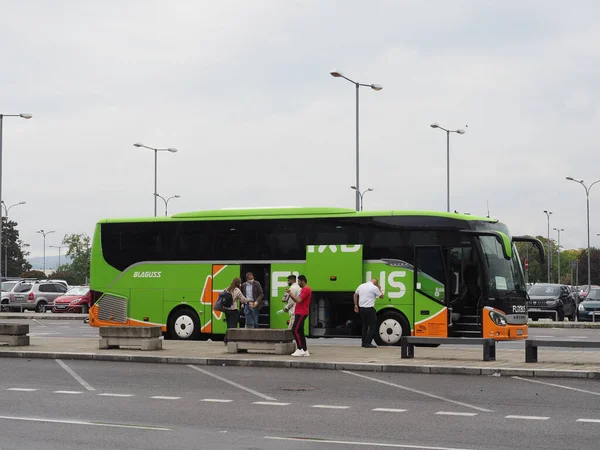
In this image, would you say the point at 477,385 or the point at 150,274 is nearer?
the point at 477,385

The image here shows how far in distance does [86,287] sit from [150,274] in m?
30.3

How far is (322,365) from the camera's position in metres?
19.2

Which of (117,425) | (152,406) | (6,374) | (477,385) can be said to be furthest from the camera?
(6,374)

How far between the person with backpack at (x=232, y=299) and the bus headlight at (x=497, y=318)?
5830 millimetres

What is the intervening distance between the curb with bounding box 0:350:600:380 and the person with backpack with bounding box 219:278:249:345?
3.57 meters

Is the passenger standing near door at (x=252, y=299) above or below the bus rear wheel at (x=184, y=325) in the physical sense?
above

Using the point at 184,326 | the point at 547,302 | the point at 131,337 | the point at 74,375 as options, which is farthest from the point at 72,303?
the point at 74,375

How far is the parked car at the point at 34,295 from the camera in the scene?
2245 inches

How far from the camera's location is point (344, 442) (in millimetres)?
10133

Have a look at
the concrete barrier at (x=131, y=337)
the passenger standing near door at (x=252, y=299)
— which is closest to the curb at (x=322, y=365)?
the concrete barrier at (x=131, y=337)

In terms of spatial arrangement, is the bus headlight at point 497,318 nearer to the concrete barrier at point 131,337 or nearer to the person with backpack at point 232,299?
the person with backpack at point 232,299

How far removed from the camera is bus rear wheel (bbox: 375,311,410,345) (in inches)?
957

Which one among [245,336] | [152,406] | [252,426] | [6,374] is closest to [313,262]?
[245,336]

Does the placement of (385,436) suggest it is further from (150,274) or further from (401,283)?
(150,274)
